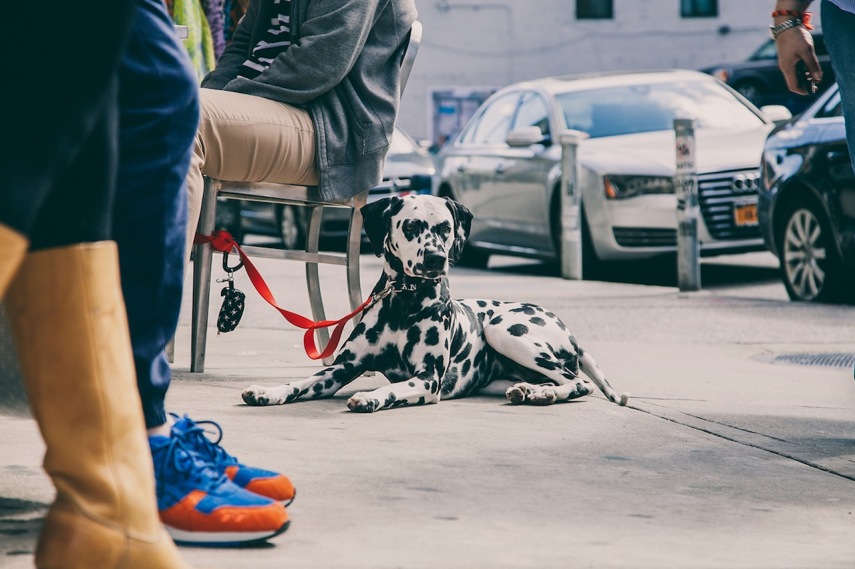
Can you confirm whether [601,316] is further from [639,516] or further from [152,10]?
[152,10]

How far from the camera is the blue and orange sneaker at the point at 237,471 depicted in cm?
278

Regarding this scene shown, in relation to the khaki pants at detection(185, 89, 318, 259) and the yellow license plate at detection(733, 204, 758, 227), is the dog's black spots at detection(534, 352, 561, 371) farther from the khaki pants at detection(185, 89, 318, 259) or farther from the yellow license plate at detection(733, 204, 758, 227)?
the yellow license plate at detection(733, 204, 758, 227)

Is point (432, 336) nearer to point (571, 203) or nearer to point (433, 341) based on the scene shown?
point (433, 341)

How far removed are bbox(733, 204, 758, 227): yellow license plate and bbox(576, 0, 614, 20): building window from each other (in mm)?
21054

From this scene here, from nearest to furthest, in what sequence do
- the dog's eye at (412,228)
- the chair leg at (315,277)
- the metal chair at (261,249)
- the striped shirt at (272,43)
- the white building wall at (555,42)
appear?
the dog's eye at (412,228)
the metal chair at (261,249)
the striped shirt at (272,43)
the chair leg at (315,277)
the white building wall at (555,42)

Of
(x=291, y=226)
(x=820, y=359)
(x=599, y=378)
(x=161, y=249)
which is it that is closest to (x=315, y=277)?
(x=599, y=378)

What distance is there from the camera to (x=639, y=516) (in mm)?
2973

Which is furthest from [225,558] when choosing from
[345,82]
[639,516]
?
[345,82]

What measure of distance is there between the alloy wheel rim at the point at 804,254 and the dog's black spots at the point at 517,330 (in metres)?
4.42

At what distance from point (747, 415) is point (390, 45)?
1.83 m

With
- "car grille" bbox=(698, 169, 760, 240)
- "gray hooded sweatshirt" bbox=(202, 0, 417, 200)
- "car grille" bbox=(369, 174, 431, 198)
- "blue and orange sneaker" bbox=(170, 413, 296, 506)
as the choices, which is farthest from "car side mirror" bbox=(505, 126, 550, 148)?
"blue and orange sneaker" bbox=(170, 413, 296, 506)

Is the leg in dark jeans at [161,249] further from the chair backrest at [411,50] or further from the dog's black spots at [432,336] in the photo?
the chair backrest at [411,50]

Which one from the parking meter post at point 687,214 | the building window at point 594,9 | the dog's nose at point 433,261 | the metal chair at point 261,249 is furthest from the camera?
the building window at point 594,9

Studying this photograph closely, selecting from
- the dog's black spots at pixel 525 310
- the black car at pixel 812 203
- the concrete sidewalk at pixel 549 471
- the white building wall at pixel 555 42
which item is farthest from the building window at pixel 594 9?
the dog's black spots at pixel 525 310
